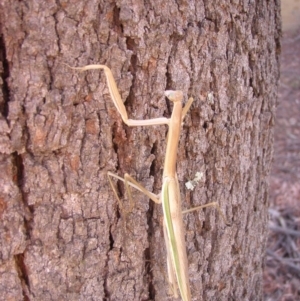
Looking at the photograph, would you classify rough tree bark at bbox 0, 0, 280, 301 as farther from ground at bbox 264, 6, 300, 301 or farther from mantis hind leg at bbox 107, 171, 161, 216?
ground at bbox 264, 6, 300, 301

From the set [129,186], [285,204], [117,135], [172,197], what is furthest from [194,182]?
[285,204]

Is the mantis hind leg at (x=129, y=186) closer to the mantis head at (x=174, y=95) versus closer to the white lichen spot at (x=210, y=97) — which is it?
the mantis head at (x=174, y=95)

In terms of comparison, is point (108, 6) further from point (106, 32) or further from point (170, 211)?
point (170, 211)

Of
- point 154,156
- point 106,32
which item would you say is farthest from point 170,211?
point 106,32

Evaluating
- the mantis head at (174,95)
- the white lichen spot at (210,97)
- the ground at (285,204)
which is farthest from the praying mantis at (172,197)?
the ground at (285,204)

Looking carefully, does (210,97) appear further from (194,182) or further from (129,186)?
(129,186)

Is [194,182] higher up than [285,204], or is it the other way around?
[194,182]

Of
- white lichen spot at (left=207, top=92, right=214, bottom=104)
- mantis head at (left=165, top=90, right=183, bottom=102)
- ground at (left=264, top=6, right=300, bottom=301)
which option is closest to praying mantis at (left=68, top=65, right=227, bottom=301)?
mantis head at (left=165, top=90, right=183, bottom=102)
